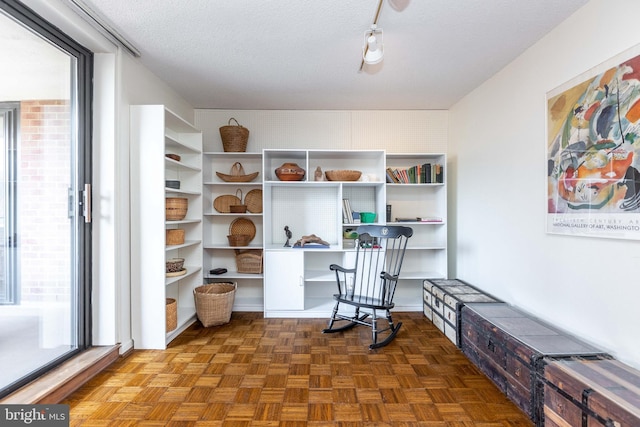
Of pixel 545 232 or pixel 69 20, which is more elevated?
pixel 69 20

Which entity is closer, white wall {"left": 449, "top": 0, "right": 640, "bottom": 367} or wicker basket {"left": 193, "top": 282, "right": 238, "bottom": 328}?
white wall {"left": 449, "top": 0, "right": 640, "bottom": 367}

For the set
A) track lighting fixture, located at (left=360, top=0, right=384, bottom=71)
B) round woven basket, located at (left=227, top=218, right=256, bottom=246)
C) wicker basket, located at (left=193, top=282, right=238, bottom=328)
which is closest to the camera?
track lighting fixture, located at (left=360, top=0, right=384, bottom=71)

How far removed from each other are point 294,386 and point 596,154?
2.34 metres

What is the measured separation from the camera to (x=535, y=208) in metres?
2.34

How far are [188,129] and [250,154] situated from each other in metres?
0.70

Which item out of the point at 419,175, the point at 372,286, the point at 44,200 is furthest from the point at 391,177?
the point at 44,200

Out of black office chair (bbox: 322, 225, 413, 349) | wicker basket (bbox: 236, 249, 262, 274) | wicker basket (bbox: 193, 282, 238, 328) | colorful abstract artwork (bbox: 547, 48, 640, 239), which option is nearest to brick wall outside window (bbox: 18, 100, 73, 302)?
wicker basket (bbox: 193, 282, 238, 328)

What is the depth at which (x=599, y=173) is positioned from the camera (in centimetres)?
178

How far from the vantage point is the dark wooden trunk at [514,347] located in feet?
5.52

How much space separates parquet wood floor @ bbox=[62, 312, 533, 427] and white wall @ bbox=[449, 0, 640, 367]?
0.72m

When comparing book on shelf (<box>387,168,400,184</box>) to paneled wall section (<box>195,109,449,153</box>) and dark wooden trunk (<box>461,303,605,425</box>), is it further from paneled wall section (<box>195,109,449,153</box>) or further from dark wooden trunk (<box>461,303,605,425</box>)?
dark wooden trunk (<box>461,303,605,425</box>)

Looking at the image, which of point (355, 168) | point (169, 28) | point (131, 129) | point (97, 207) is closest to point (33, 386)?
point (97, 207)

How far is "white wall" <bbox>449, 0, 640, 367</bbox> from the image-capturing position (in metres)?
1.69

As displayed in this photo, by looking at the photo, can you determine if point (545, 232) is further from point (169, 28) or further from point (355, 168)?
point (169, 28)
